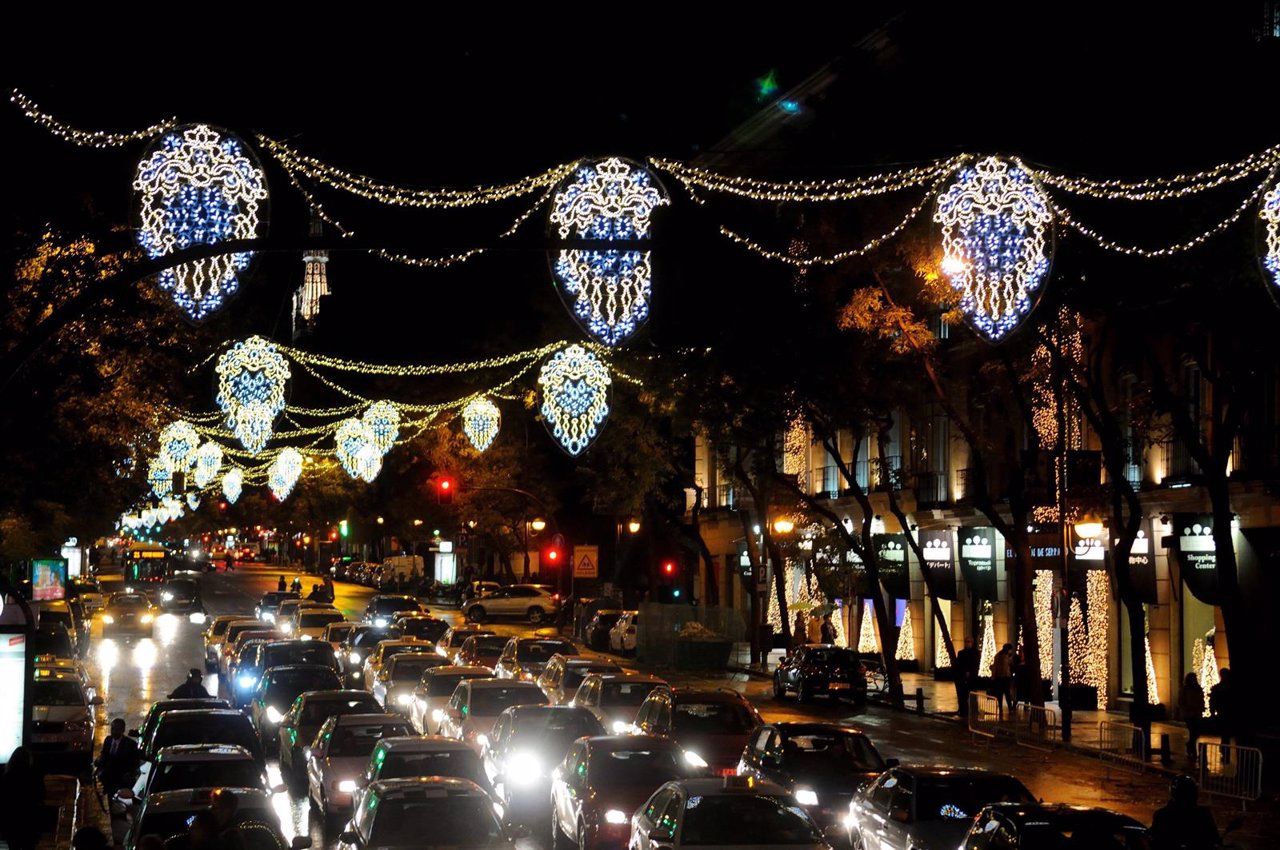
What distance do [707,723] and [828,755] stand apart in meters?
3.30

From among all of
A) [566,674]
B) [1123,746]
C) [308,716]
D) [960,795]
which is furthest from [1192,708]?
[308,716]

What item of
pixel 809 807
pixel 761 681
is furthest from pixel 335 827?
pixel 761 681

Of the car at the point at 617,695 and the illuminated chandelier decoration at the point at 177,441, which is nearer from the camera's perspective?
the car at the point at 617,695

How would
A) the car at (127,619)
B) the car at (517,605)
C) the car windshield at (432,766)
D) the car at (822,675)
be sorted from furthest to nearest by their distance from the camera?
the car at (517,605)
the car at (127,619)
the car at (822,675)
the car windshield at (432,766)

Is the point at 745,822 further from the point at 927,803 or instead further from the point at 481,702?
the point at 481,702

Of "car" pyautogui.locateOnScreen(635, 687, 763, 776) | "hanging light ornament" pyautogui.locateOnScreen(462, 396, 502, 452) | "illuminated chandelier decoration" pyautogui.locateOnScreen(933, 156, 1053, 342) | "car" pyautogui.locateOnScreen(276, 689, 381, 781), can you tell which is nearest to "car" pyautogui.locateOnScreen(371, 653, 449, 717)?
"car" pyautogui.locateOnScreen(276, 689, 381, 781)

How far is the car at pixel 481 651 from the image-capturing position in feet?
132

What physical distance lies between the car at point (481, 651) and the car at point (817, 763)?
66.4ft

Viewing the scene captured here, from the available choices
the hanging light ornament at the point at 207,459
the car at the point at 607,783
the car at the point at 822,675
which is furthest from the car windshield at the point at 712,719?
the hanging light ornament at the point at 207,459

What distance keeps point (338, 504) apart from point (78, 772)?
274 ft

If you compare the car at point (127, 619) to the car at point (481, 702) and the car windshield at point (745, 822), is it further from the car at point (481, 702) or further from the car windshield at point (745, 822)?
the car windshield at point (745, 822)

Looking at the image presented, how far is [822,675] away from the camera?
1619 inches

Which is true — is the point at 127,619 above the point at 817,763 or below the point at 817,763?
above

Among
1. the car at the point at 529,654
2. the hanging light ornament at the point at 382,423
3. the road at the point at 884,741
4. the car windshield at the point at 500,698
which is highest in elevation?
the hanging light ornament at the point at 382,423
